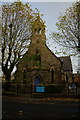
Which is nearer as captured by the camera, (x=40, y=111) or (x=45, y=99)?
(x=40, y=111)

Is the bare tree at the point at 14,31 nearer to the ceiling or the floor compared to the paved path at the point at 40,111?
nearer to the ceiling

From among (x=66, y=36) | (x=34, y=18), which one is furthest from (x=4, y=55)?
(x=66, y=36)

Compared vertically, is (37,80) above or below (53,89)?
above

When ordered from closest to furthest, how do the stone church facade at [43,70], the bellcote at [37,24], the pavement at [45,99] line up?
→ the pavement at [45,99] < the bellcote at [37,24] < the stone church facade at [43,70]

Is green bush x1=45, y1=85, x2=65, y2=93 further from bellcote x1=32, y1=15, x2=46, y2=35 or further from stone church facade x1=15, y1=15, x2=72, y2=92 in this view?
bellcote x1=32, y1=15, x2=46, y2=35

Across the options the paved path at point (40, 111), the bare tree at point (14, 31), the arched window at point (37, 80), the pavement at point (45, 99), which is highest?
the bare tree at point (14, 31)

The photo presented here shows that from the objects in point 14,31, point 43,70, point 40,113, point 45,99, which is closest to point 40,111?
point 40,113

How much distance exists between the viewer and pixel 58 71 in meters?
26.9

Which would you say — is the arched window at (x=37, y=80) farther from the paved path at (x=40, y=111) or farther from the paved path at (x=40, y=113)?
the paved path at (x=40, y=113)

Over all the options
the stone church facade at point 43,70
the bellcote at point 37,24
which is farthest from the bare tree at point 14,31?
the stone church facade at point 43,70

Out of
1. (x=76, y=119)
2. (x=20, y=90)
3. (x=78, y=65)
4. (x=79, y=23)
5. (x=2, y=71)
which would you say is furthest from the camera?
(x=20, y=90)

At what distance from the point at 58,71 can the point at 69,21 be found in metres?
10.9

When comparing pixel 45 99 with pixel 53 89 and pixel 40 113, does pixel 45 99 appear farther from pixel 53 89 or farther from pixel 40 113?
pixel 40 113

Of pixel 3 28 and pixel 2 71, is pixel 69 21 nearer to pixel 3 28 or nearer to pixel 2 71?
pixel 3 28
